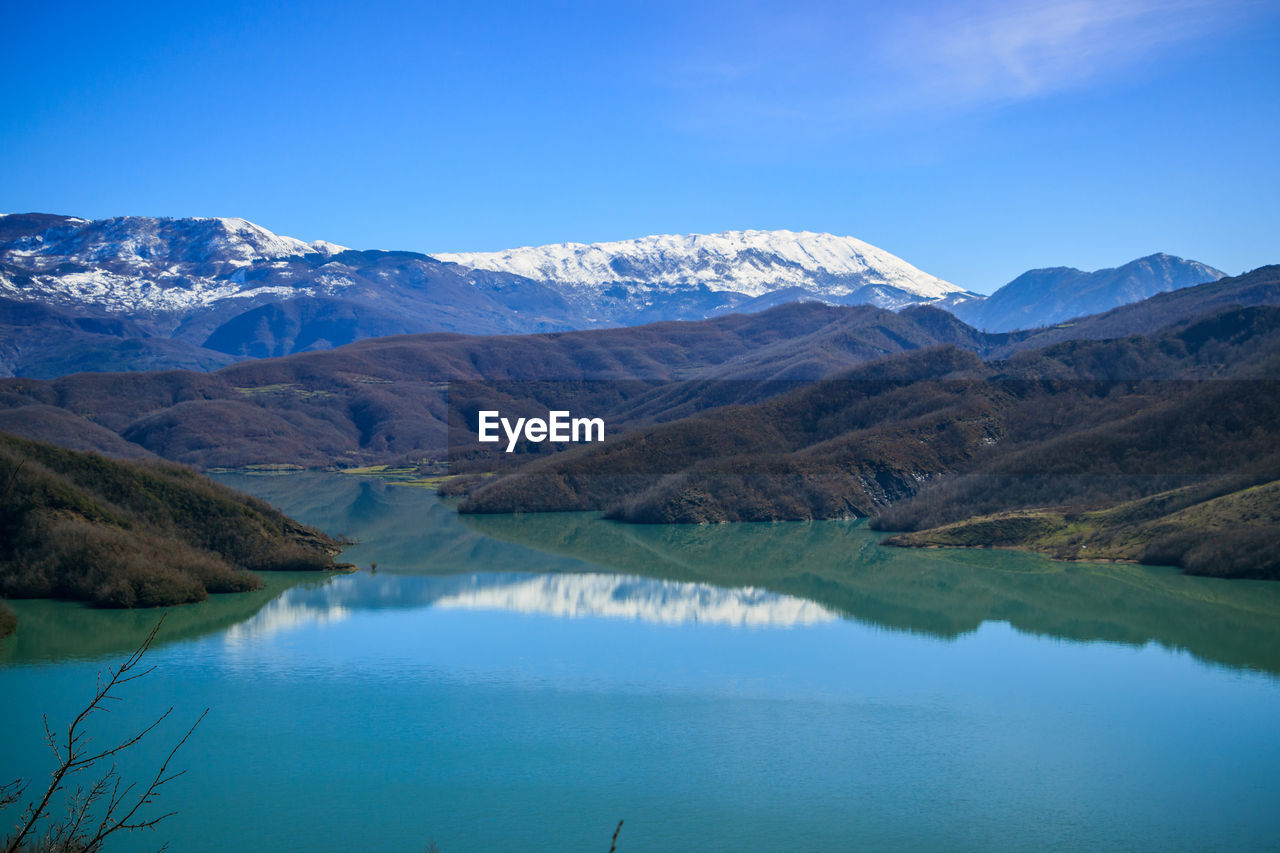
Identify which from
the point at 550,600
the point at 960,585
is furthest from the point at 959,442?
the point at 550,600

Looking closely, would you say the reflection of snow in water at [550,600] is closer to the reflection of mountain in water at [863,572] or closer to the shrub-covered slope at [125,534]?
the reflection of mountain in water at [863,572]

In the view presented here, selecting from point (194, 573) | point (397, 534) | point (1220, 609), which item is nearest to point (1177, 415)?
point (1220, 609)

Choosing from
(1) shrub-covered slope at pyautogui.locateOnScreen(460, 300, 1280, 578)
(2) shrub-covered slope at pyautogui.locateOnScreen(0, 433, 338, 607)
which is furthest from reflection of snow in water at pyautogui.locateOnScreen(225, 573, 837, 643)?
(1) shrub-covered slope at pyautogui.locateOnScreen(460, 300, 1280, 578)

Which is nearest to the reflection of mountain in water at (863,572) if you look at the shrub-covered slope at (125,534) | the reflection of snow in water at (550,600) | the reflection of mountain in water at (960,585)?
the reflection of mountain in water at (960,585)

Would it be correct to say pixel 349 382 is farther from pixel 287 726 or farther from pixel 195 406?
pixel 287 726

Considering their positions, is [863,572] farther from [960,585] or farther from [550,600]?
[550,600]

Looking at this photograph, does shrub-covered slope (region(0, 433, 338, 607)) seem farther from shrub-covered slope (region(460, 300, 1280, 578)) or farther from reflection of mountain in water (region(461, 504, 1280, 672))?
shrub-covered slope (region(460, 300, 1280, 578))
